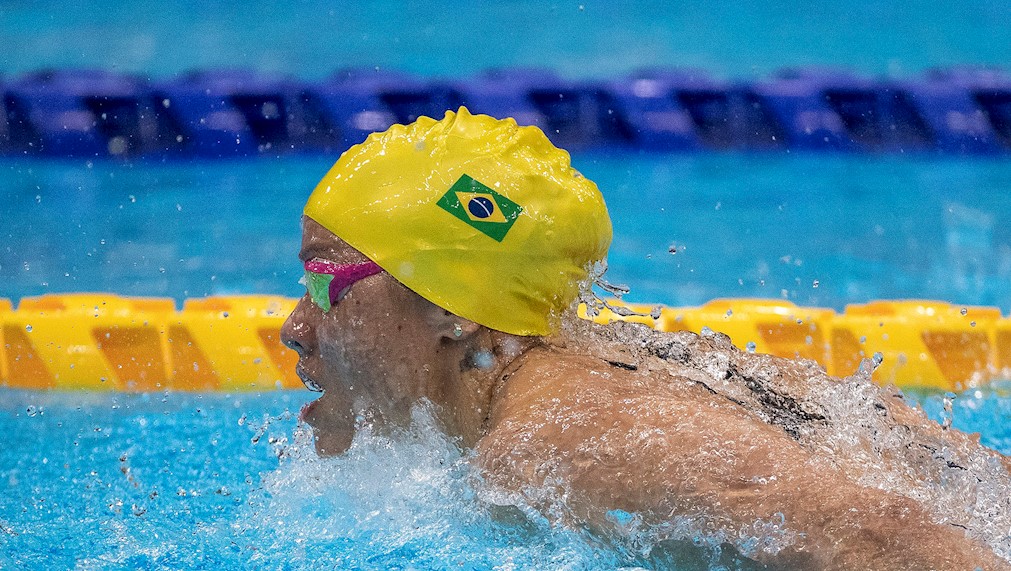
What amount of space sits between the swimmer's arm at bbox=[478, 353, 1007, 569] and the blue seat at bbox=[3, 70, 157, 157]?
221 inches

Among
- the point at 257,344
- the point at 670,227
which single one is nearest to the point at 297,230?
the point at 670,227

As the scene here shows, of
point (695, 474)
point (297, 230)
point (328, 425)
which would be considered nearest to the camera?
point (695, 474)

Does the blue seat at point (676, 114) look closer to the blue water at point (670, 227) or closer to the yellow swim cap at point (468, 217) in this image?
the blue water at point (670, 227)

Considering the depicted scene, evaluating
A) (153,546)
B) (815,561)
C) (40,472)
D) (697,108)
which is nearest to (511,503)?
(815,561)

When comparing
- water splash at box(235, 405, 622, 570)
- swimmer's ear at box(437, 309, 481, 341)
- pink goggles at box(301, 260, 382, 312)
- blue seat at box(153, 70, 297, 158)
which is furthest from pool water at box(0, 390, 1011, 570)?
blue seat at box(153, 70, 297, 158)

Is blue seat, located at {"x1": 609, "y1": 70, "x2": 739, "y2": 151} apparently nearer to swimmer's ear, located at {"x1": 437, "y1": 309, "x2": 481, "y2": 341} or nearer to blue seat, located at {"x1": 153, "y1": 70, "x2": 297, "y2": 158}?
blue seat, located at {"x1": 153, "y1": 70, "x2": 297, "y2": 158}

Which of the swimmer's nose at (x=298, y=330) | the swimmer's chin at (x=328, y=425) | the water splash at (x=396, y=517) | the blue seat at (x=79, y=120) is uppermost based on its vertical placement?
the swimmer's nose at (x=298, y=330)

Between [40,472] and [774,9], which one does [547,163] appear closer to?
[40,472]

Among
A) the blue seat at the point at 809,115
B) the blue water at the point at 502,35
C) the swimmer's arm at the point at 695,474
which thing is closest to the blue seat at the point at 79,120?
the blue water at the point at 502,35

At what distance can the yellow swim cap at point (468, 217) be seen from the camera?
1841 mm

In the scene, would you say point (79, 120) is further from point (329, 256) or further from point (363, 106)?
point (329, 256)

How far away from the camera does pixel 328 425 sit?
197cm

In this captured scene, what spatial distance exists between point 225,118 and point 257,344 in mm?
3415

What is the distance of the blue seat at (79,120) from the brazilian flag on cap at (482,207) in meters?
5.39
